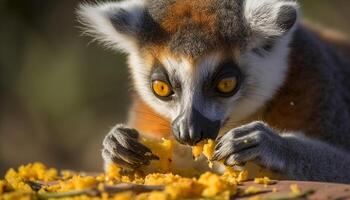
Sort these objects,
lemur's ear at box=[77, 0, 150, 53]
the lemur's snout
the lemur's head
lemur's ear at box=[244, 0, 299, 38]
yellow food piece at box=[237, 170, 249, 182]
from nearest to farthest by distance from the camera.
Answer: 1. yellow food piece at box=[237, 170, 249, 182]
2. the lemur's snout
3. the lemur's head
4. lemur's ear at box=[244, 0, 299, 38]
5. lemur's ear at box=[77, 0, 150, 53]

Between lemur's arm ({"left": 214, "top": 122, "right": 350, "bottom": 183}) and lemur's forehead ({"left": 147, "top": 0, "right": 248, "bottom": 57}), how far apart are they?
2.41 ft

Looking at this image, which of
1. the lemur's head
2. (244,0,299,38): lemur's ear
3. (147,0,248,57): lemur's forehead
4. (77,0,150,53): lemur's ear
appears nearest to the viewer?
the lemur's head

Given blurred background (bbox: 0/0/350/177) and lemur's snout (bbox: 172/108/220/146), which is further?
blurred background (bbox: 0/0/350/177)

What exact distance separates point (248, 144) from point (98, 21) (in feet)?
5.79

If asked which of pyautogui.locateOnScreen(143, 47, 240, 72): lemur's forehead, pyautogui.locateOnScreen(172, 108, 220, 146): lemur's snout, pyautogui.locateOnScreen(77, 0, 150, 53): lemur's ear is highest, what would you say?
pyautogui.locateOnScreen(77, 0, 150, 53): lemur's ear

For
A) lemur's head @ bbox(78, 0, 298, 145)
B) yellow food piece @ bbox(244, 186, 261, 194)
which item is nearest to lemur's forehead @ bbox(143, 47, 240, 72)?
lemur's head @ bbox(78, 0, 298, 145)

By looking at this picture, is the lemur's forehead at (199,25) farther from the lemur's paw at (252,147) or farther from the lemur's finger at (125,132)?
the lemur's paw at (252,147)

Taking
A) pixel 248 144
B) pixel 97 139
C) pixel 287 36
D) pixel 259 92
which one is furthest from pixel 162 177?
pixel 97 139

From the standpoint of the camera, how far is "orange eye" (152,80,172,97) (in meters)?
5.10

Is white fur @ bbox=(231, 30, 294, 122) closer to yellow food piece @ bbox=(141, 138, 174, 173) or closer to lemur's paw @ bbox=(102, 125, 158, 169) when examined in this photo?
yellow food piece @ bbox=(141, 138, 174, 173)

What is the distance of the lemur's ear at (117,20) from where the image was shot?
5.47 m

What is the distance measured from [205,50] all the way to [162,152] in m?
0.71

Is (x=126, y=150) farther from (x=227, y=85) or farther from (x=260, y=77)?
(x=260, y=77)

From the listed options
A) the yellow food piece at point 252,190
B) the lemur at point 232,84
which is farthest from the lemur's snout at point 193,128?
the yellow food piece at point 252,190
